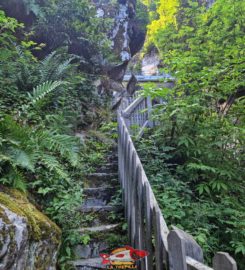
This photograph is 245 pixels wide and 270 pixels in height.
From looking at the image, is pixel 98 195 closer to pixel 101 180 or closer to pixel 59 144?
pixel 101 180

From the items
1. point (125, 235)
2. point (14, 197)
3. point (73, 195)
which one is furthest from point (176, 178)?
point (14, 197)

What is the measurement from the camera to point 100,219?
10.5 ft

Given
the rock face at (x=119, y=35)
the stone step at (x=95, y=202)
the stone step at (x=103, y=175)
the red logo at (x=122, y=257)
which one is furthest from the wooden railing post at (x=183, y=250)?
the rock face at (x=119, y=35)

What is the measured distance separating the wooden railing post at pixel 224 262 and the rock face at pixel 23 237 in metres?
Result: 1.48

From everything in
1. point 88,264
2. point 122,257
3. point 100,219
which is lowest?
point 88,264

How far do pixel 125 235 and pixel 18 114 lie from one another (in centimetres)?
229

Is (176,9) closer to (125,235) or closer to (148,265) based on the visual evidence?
(125,235)

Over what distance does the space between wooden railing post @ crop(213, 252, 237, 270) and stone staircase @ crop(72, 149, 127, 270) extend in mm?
1972

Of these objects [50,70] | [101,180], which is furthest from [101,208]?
[50,70]

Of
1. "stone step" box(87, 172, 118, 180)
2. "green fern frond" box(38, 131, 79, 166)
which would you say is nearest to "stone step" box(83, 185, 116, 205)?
"stone step" box(87, 172, 118, 180)

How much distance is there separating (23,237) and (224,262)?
5.22 ft

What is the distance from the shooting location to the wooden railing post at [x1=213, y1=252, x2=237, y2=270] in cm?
81

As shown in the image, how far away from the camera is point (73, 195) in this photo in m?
3.02

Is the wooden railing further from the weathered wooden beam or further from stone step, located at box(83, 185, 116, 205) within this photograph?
stone step, located at box(83, 185, 116, 205)
